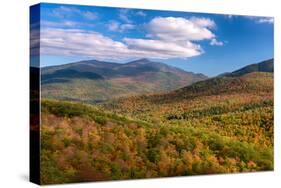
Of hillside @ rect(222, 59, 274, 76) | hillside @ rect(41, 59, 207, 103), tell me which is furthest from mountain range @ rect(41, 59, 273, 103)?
hillside @ rect(222, 59, 274, 76)

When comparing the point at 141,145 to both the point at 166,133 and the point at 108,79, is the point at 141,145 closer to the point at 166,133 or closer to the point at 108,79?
the point at 166,133

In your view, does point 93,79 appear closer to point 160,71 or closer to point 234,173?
point 160,71

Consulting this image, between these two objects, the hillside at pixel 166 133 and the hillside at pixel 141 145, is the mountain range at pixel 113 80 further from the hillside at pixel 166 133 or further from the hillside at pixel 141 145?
the hillside at pixel 141 145

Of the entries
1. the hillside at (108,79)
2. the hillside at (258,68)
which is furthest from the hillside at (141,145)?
the hillside at (258,68)

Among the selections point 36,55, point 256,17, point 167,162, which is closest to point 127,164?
point 167,162

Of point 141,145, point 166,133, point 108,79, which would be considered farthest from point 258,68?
point 108,79

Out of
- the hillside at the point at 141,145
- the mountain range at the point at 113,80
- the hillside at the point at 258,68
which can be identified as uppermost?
the hillside at the point at 258,68
